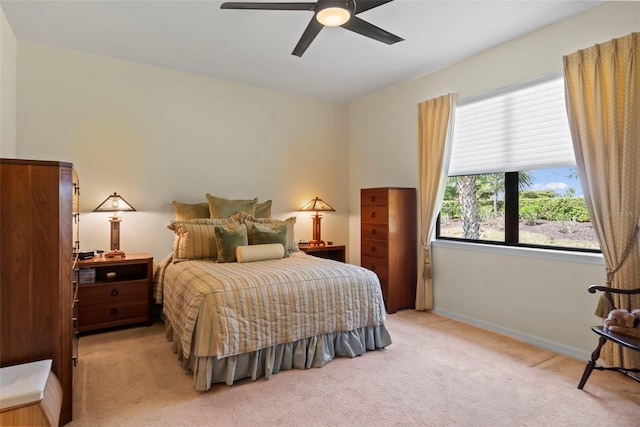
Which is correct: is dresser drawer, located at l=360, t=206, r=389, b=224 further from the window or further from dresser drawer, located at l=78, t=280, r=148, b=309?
dresser drawer, located at l=78, t=280, r=148, b=309

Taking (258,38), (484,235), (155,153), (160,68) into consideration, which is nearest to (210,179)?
(155,153)

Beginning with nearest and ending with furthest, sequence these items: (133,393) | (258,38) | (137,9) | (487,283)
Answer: (133,393)
(137,9)
(258,38)
(487,283)

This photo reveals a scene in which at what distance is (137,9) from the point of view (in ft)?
8.97

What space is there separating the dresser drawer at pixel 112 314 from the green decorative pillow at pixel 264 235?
1.27m

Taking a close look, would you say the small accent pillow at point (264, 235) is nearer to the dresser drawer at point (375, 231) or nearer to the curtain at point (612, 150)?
the dresser drawer at point (375, 231)

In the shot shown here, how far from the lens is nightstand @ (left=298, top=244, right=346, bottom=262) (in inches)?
178

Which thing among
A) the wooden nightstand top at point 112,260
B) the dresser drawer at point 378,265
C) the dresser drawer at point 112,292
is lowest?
the dresser drawer at point 112,292

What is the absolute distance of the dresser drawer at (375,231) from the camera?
4.04 m

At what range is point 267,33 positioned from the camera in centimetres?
311

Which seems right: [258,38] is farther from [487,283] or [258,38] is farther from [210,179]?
[487,283]

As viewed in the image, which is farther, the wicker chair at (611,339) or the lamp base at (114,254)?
the lamp base at (114,254)

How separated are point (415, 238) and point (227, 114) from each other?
2844 mm

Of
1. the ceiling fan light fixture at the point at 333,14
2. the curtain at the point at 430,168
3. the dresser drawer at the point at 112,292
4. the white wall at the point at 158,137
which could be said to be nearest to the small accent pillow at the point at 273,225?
the white wall at the point at 158,137

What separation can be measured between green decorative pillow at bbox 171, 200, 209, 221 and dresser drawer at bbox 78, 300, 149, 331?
97 centimetres
